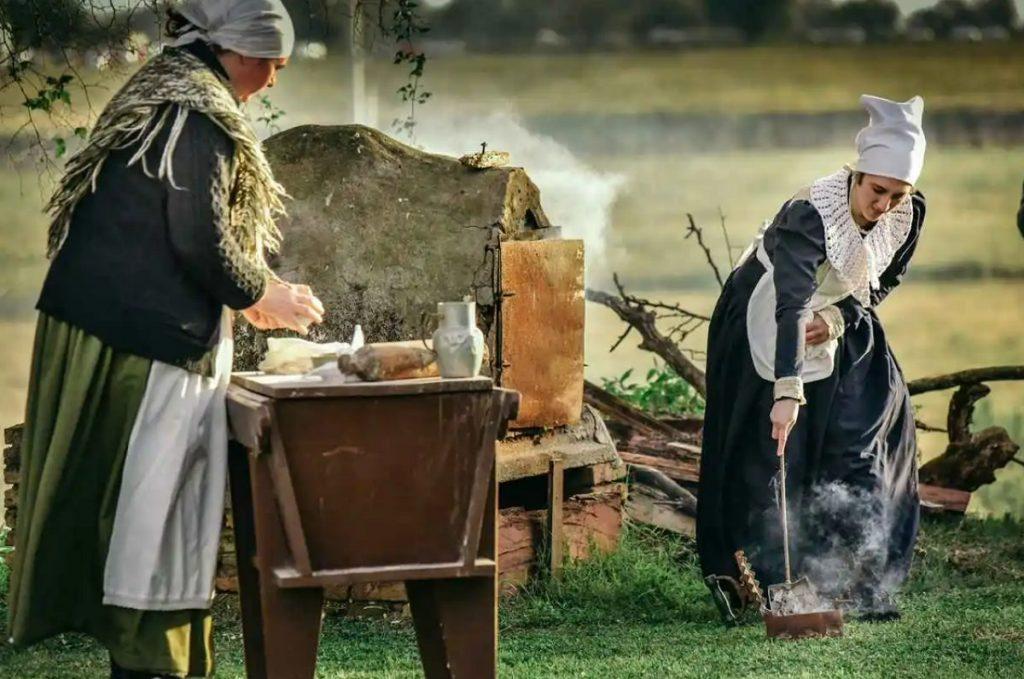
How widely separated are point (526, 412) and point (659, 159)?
266 centimetres

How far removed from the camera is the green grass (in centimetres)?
558

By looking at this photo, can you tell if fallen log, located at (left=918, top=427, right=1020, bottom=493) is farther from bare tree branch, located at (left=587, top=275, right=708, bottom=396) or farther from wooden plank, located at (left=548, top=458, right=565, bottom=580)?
wooden plank, located at (left=548, top=458, right=565, bottom=580)

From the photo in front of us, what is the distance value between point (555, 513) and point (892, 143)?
2.10 m

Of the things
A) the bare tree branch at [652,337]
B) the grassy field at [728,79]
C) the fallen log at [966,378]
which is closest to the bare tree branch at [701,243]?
the bare tree branch at [652,337]

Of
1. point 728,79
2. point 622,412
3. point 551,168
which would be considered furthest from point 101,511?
point 728,79

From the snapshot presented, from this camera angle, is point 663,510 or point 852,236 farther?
point 663,510

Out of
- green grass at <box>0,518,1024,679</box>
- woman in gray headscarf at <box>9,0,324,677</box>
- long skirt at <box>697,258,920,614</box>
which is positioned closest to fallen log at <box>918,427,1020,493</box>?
green grass at <box>0,518,1024,679</box>

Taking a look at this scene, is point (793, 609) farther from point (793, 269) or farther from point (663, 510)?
point (663, 510)

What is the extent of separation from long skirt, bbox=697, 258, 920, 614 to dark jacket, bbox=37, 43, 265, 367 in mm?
2499

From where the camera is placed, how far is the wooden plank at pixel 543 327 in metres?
6.72

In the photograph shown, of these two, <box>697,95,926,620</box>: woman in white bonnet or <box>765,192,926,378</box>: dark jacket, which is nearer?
<box>765,192,926,378</box>: dark jacket

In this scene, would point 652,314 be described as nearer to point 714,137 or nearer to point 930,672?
point 714,137

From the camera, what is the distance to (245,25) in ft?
15.1

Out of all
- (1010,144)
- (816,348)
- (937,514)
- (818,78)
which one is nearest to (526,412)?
(816,348)
